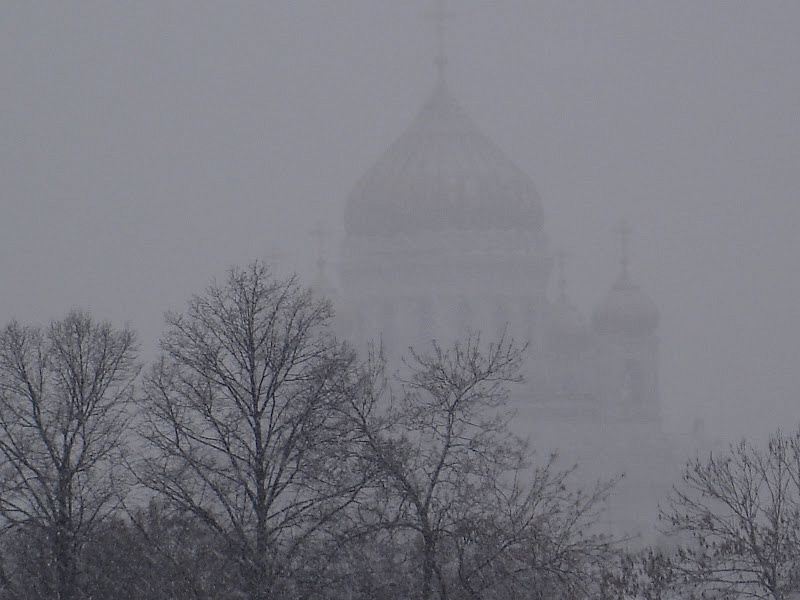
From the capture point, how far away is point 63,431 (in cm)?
1230

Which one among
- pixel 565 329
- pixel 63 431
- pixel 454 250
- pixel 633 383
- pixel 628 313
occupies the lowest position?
pixel 63 431

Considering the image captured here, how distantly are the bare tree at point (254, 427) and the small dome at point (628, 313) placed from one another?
22.7 metres

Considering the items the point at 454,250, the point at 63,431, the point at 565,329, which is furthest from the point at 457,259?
the point at 63,431

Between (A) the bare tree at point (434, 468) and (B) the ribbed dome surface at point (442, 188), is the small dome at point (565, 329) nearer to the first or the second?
(B) the ribbed dome surface at point (442, 188)

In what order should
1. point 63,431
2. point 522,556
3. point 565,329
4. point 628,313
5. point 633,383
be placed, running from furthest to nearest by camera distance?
point 565,329 → point 633,383 → point 628,313 → point 63,431 → point 522,556

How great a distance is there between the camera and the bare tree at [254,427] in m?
11.3

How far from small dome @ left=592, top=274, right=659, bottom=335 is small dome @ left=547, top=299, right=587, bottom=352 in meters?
1.49

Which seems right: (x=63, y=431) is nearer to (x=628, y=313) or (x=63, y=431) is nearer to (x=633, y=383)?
(x=628, y=313)

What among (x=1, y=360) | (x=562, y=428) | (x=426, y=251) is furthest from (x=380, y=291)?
(x=1, y=360)

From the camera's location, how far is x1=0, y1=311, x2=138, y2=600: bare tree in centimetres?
1182

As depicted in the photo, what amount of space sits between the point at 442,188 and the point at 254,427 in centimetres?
2554

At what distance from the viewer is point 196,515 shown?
1129cm

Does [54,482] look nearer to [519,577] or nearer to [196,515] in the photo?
[196,515]

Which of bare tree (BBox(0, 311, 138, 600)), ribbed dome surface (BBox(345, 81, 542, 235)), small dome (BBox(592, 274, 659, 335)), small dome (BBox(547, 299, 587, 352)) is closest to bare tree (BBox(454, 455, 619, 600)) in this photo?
bare tree (BBox(0, 311, 138, 600))
